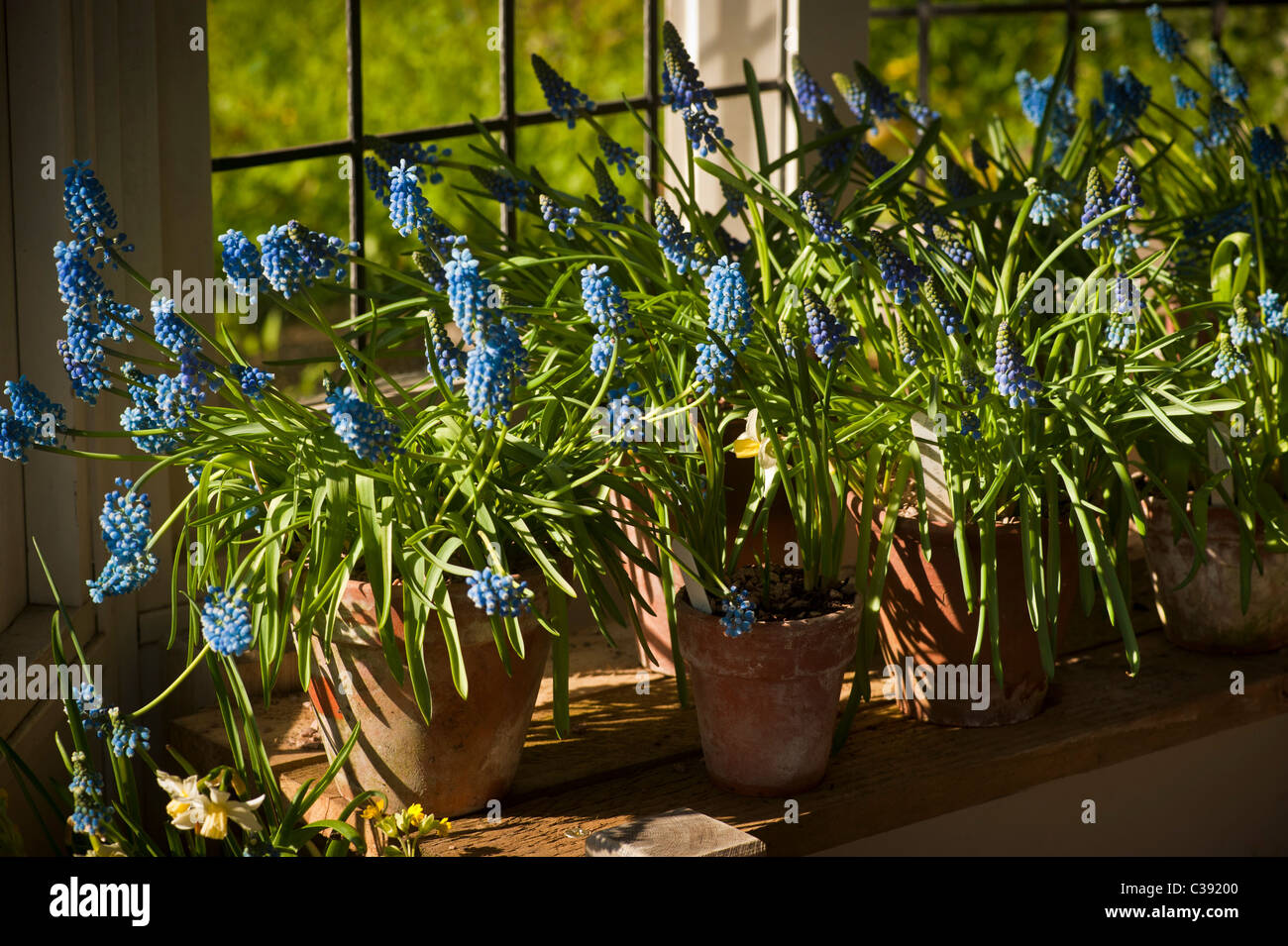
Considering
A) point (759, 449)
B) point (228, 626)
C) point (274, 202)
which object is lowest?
point (228, 626)

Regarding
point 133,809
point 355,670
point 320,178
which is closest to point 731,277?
point 355,670

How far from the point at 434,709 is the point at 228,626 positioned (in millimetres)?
315

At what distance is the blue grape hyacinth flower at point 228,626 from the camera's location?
51.4 inches

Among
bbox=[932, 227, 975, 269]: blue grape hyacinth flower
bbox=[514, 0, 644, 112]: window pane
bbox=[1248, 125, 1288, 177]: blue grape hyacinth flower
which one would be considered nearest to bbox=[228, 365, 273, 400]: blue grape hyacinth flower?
bbox=[932, 227, 975, 269]: blue grape hyacinth flower

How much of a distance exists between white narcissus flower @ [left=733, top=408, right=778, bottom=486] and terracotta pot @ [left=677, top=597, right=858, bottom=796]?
0.18 metres

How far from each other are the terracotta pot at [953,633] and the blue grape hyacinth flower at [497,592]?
614mm

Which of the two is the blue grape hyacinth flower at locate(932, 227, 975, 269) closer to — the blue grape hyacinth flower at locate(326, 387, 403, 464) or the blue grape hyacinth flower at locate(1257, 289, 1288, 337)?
the blue grape hyacinth flower at locate(1257, 289, 1288, 337)

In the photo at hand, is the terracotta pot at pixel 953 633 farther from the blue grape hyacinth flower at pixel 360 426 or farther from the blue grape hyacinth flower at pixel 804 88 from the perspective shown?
the blue grape hyacinth flower at pixel 360 426

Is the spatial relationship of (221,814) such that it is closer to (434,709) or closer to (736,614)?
(434,709)

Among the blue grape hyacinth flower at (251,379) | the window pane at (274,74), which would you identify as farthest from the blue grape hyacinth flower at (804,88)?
the window pane at (274,74)

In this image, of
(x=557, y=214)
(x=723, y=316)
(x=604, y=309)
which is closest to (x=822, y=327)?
(x=723, y=316)

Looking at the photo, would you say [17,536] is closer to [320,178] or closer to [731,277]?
[731,277]

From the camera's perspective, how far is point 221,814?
1.42 meters

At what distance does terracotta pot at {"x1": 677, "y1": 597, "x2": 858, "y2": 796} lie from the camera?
161 cm
